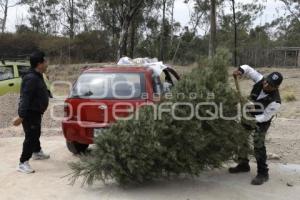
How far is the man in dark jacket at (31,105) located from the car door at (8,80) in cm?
975

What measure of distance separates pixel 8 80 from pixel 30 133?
10.1 metres

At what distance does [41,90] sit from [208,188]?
298 cm

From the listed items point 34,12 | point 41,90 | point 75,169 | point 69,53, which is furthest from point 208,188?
point 34,12

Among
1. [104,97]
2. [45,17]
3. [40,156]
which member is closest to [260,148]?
[104,97]

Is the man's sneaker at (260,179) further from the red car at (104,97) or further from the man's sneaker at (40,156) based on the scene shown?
the man's sneaker at (40,156)

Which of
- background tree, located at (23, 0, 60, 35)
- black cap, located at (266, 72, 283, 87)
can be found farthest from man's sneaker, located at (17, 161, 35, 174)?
background tree, located at (23, 0, 60, 35)

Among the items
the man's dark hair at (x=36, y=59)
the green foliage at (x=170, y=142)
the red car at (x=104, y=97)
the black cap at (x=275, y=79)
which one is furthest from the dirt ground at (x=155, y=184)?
the man's dark hair at (x=36, y=59)

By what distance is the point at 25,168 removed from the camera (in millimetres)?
7559

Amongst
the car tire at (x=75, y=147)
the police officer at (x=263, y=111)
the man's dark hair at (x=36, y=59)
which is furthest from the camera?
the car tire at (x=75, y=147)

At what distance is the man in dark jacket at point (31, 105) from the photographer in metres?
7.58

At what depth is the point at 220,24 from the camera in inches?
1877

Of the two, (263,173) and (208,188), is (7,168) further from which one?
(263,173)

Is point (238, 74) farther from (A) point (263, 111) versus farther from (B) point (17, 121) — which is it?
(B) point (17, 121)

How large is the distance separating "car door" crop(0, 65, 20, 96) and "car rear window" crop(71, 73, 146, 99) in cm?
931
